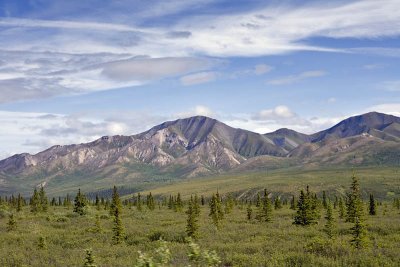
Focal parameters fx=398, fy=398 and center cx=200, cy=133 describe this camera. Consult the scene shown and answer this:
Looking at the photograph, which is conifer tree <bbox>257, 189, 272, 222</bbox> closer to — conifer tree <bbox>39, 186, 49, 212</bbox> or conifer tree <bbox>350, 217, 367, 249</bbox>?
conifer tree <bbox>350, 217, 367, 249</bbox>

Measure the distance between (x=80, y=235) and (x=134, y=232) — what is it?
5.99m

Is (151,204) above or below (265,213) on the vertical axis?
below

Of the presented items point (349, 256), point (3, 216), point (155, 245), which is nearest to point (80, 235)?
point (155, 245)

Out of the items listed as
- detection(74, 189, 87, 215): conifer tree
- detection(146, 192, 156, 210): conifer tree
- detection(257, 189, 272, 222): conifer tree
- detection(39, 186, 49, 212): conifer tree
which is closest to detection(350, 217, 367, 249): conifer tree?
detection(257, 189, 272, 222): conifer tree

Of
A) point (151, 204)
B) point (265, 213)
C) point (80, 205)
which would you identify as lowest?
point (151, 204)

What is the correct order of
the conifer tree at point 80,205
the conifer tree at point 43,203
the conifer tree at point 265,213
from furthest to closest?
the conifer tree at point 43,203 < the conifer tree at point 80,205 < the conifer tree at point 265,213

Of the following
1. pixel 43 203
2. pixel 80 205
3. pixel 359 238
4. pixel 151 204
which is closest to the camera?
pixel 359 238

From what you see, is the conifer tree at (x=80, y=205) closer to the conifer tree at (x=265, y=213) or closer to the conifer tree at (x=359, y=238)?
the conifer tree at (x=265, y=213)

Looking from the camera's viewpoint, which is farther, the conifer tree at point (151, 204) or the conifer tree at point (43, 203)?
the conifer tree at point (151, 204)

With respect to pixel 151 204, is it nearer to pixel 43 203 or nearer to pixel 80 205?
pixel 43 203

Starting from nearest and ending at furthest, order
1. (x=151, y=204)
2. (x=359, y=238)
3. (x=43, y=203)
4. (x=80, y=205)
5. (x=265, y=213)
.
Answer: (x=359, y=238)
(x=265, y=213)
(x=80, y=205)
(x=43, y=203)
(x=151, y=204)

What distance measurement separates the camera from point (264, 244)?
1257 inches

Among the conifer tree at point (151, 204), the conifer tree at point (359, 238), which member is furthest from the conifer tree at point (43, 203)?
the conifer tree at point (359, 238)

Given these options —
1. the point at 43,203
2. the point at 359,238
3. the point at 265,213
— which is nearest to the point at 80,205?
the point at 43,203
